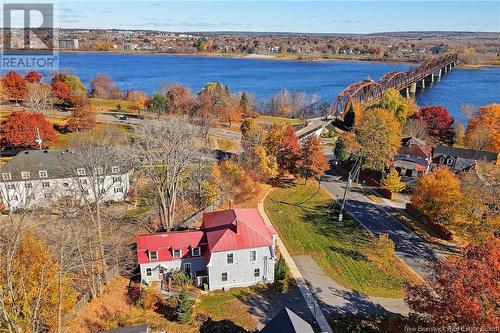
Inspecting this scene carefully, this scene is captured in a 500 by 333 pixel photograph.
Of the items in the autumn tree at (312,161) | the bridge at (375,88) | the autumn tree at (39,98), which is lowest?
the autumn tree at (312,161)

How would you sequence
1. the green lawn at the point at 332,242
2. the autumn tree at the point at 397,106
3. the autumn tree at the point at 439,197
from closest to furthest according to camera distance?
the green lawn at the point at 332,242 < the autumn tree at the point at 439,197 < the autumn tree at the point at 397,106

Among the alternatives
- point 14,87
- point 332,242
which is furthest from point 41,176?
point 14,87

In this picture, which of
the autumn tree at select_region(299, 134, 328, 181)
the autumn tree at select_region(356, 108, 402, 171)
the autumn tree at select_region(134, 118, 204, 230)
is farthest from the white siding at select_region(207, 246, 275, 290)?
the autumn tree at select_region(356, 108, 402, 171)

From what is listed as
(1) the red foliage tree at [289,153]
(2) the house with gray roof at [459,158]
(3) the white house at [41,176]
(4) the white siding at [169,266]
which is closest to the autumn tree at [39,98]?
(3) the white house at [41,176]

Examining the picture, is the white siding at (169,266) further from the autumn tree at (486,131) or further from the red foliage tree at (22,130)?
the autumn tree at (486,131)

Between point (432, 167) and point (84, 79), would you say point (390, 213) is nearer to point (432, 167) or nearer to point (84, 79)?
point (432, 167)

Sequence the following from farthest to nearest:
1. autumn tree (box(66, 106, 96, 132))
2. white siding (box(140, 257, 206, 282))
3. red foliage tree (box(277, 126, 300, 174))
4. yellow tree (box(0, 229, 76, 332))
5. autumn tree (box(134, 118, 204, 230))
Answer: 1. autumn tree (box(66, 106, 96, 132))
2. red foliage tree (box(277, 126, 300, 174))
3. autumn tree (box(134, 118, 204, 230))
4. white siding (box(140, 257, 206, 282))
5. yellow tree (box(0, 229, 76, 332))

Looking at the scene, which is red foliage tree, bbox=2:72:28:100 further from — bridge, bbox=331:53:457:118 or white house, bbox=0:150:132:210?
bridge, bbox=331:53:457:118

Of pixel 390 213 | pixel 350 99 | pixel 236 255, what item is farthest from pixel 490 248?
pixel 350 99
